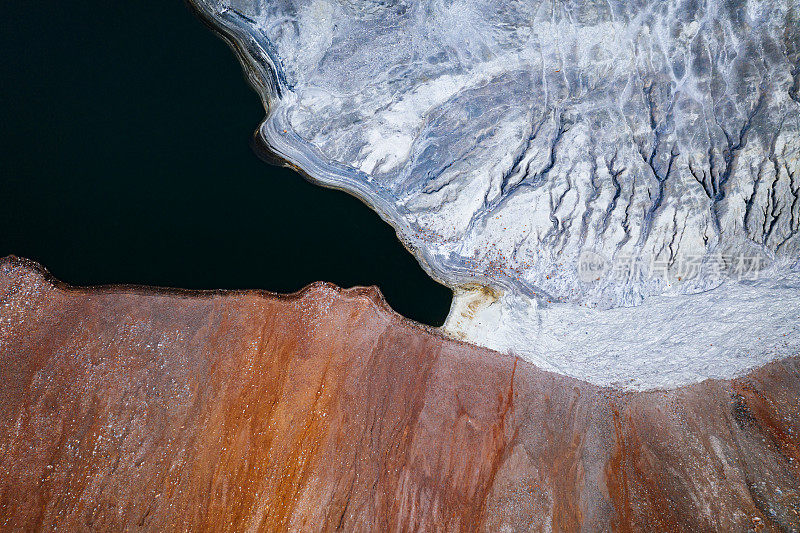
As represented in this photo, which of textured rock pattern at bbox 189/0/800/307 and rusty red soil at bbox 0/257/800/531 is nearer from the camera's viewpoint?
rusty red soil at bbox 0/257/800/531

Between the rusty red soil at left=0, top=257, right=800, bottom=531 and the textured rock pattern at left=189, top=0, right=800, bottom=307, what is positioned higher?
the textured rock pattern at left=189, top=0, right=800, bottom=307

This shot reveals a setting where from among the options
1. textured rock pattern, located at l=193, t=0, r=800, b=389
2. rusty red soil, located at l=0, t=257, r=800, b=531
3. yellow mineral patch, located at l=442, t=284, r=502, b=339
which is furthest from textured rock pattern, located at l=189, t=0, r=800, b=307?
rusty red soil, located at l=0, t=257, r=800, b=531

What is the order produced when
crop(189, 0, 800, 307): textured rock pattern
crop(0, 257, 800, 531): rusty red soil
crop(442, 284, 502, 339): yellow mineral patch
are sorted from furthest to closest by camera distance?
crop(442, 284, 502, 339): yellow mineral patch
crop(189, 0, 800, 307): textured rock pattern
crop(0, 257, 800, 531): rusty red soil

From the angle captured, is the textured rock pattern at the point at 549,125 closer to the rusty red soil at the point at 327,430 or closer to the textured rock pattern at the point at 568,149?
the textured rock pattern at the point at 568,149

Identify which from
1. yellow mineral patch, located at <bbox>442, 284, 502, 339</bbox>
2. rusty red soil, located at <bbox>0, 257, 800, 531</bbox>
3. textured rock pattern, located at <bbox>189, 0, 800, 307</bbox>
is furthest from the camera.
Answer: yellow mineral patch, located at <bbox>442, 284, 502, 339</bbox>

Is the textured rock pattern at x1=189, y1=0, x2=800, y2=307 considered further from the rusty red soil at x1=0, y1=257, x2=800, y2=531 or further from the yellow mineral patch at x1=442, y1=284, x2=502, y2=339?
the rusty red soil at x1=0, y1=257, x2=800, y2=531

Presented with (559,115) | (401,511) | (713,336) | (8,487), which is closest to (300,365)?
(401,511)

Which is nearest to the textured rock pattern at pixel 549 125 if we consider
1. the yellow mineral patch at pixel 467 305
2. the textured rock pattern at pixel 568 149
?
the textured rock pattern at pixel 568 149
